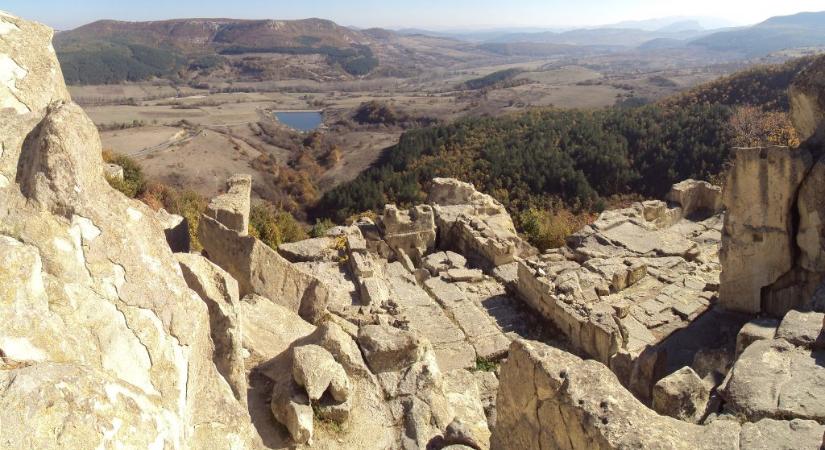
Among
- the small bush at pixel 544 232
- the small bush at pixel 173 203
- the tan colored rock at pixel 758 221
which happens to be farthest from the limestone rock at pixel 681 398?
the small bush at pixel 173 203

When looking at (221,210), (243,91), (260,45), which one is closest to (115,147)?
(221,210)

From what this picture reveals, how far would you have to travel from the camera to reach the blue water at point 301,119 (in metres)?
95.1

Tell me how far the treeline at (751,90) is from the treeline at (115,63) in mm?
113015

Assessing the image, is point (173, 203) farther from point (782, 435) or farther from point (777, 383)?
point (782, 435)

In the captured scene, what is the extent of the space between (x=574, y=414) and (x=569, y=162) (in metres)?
35.9

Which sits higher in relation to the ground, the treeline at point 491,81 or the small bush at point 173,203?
the treeline at point 491,81

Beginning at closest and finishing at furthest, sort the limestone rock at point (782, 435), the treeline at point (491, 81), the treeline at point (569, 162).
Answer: the limestone rock at point (782, 435)
the treeline at point (569, 162)
the treeline at point (491, 81)

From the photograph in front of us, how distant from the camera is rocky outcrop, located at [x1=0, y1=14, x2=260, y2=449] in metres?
3.44

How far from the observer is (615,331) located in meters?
11.1

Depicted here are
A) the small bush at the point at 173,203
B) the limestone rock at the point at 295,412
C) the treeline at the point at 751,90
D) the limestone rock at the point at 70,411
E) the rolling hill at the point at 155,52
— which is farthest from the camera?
the rolling hill at the point at 155,52

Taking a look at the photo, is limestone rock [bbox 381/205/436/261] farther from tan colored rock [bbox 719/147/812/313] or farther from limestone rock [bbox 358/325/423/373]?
limestone rock [bbox 358/325/423/373]

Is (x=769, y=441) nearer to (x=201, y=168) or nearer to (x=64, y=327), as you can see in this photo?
(x=64, y=327)

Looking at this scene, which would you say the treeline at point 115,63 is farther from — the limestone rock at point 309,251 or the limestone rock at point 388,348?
the limestone rock at point 388,348

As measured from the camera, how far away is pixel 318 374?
6836 mm
